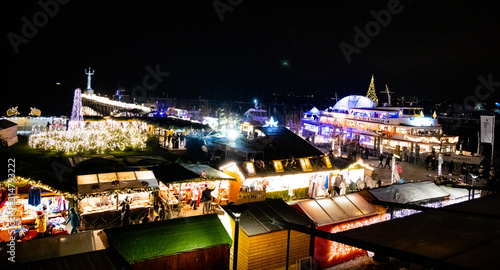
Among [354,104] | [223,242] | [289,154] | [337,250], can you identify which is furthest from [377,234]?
[354,104]

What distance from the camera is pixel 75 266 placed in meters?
4.62

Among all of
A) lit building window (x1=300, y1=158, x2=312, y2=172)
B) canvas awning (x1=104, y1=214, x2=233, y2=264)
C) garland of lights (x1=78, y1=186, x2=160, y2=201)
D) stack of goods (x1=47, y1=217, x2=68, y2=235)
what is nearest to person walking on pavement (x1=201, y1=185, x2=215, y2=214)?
garland of lights (x1=78, y1=186, x2=160, y2=201)

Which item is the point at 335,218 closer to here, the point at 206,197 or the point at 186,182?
the point at 206,197

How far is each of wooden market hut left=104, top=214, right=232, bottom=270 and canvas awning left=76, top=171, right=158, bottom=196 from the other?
3.22 meters

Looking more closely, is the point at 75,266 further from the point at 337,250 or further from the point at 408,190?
the point at 408,190

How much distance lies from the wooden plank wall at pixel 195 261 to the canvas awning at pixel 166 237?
0.31ft

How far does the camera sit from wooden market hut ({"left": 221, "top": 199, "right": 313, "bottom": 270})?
22.3 ft

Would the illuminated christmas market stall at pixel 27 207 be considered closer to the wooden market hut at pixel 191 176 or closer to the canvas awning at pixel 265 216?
the wooden market hut at pixel 191 176

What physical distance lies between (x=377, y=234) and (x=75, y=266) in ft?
14.9

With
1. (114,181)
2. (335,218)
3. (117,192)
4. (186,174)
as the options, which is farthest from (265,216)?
(114,181)

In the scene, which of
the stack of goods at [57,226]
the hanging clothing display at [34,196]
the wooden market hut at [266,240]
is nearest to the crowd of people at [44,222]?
the stack of goods at [57,226]

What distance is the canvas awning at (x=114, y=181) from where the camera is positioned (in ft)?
28.7

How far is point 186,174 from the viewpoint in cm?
1059

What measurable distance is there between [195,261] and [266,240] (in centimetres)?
171
